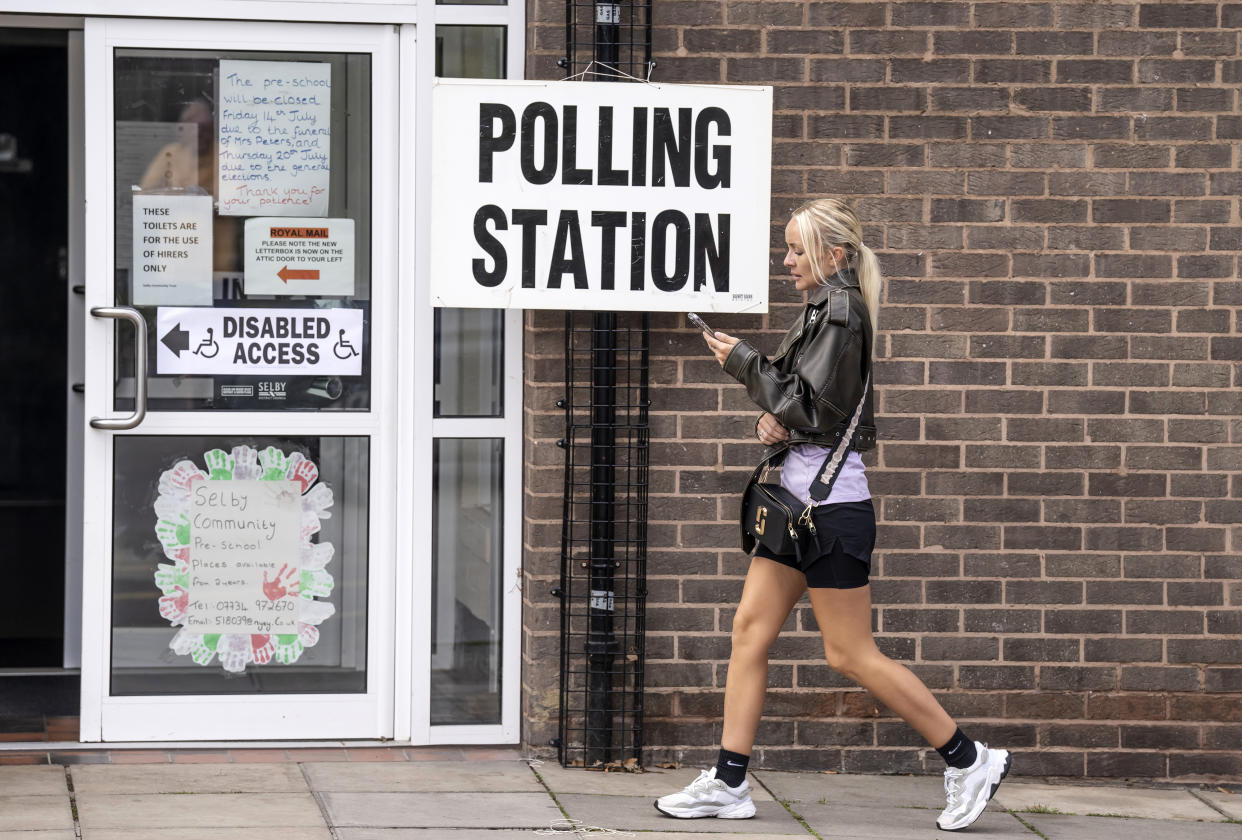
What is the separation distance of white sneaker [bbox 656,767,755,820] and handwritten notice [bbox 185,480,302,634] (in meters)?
1.53

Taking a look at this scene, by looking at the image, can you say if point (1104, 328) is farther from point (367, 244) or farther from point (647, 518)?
point (367, 244)

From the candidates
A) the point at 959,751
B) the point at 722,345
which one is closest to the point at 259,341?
the point at 722,345

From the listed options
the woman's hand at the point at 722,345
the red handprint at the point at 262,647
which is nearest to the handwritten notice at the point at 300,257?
the red handprint at the point at 262,647

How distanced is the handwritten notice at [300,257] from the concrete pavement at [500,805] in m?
1.59

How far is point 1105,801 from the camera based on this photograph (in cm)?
561

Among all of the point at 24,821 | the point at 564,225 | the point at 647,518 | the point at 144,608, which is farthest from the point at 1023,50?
the point at 24,821

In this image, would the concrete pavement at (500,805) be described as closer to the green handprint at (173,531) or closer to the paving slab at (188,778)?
the paving slab at (188,778)

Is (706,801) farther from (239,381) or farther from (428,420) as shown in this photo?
(239,381)

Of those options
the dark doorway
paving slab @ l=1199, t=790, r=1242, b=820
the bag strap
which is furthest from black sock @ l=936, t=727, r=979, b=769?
the dark doorway

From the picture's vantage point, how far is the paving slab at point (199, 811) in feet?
15.8

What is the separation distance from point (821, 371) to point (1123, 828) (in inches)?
72.1

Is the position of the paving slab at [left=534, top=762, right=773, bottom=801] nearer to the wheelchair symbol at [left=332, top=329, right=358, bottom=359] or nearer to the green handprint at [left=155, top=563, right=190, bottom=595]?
the green handprint at [left=155, top=563, right=190, bottom=595]

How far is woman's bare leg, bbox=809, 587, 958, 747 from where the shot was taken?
4898 mm

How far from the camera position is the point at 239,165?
223 inches
